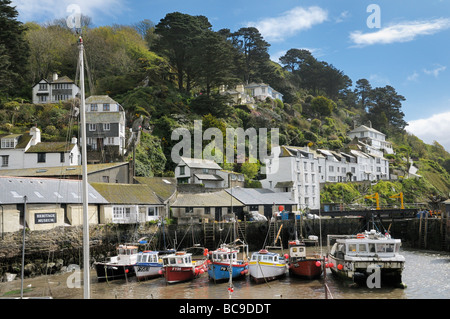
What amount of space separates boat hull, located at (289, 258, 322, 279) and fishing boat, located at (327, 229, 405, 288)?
176cm

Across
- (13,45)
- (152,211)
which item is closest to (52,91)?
(13,45)

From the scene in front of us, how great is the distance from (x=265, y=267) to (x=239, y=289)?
2832mm

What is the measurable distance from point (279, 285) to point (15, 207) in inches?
837

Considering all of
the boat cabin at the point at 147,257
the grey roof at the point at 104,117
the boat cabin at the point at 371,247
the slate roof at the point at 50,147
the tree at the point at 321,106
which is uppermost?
the tree at the point at 321,106

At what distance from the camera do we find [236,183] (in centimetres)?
6544

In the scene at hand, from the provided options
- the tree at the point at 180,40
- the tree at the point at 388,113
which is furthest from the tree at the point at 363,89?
the tree at the point at 180,40

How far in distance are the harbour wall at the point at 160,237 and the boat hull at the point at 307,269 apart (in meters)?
4.74

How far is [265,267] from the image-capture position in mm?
30953

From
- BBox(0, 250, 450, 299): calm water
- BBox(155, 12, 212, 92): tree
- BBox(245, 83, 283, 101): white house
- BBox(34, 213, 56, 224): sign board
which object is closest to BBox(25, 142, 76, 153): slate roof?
BBox(34, 213, 56, 224): sign board

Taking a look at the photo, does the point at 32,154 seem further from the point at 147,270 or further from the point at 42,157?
the point at 147,270

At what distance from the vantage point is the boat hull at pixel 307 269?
104 ft

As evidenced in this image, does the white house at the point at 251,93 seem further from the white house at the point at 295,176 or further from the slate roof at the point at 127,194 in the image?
the slate roof at the point at 127,194

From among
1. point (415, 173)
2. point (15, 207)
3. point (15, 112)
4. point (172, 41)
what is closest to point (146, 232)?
point (15, 207)

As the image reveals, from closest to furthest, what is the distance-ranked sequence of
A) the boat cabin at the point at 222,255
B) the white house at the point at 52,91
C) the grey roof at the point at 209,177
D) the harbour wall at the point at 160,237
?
the boat cabin at the point at 222,255 → the harbour wall at the point at 160,237 → the grey roof at the point at 209,177 → the white house at the point at 52,91
